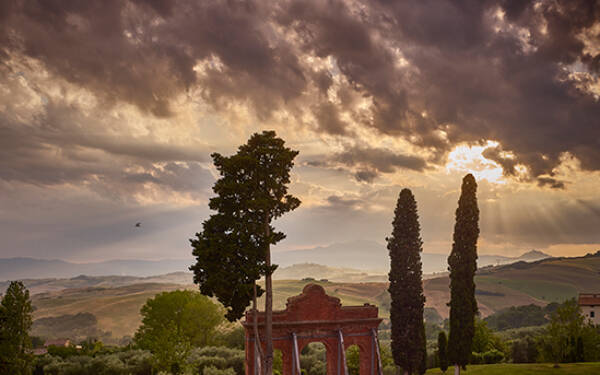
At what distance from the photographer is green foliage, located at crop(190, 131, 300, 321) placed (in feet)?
87.4

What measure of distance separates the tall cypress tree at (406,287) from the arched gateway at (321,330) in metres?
2.45

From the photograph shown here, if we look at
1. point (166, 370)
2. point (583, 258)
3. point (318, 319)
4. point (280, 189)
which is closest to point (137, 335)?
point (166, 370)

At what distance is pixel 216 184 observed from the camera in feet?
91.2

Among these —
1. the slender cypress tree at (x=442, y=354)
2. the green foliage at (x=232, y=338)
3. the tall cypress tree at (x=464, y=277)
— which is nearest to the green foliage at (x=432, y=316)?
the green foliage at (x=232, y=338)

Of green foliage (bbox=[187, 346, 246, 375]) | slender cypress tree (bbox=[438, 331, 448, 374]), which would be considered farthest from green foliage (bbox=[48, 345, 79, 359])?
slender cypress tree (bbox=[438, 331, 448, 374])

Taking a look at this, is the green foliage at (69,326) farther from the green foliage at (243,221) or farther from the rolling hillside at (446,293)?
the green foliage at (243,221)

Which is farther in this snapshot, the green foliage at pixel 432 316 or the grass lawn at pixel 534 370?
the green foliage at pixel 432 316

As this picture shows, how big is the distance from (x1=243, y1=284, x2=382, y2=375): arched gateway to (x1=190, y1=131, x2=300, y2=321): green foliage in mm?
3937

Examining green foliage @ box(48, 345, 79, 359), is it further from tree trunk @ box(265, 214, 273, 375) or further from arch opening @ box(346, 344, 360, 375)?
arch opening @ box(346, 344, 360, 375)

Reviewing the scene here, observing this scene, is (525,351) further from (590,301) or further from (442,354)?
(590,301)

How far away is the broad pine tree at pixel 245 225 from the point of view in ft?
87.4

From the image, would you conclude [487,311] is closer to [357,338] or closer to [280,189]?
[357,338]

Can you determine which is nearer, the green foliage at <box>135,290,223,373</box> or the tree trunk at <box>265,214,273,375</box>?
the tree trunk at <box>265,214,273,375</box>

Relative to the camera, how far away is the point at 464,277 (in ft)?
112
